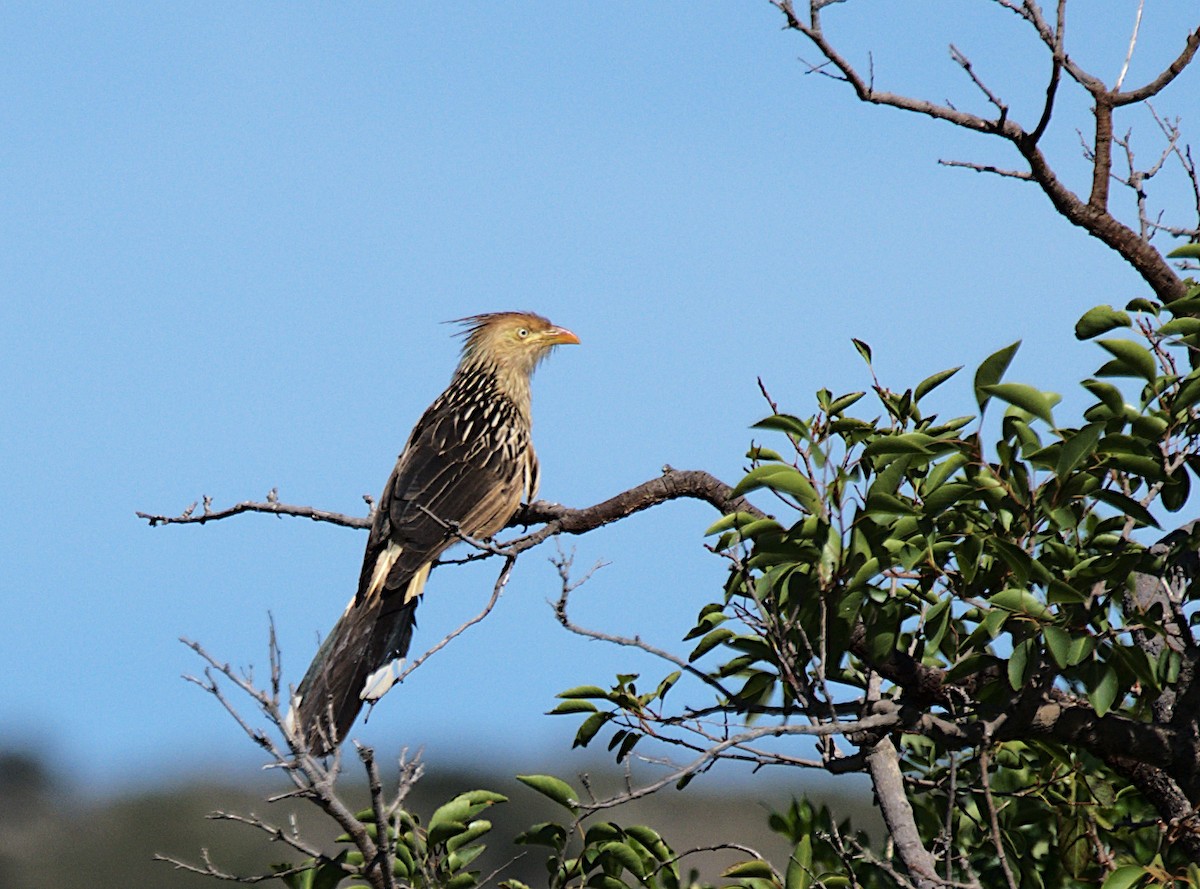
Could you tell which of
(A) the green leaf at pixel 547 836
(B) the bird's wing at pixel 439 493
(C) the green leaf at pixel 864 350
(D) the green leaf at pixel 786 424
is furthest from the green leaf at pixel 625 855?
(B) the bird's wing at pixel 439 493

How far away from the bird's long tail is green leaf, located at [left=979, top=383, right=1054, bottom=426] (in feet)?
12.2

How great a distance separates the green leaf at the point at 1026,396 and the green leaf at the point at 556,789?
1860mm

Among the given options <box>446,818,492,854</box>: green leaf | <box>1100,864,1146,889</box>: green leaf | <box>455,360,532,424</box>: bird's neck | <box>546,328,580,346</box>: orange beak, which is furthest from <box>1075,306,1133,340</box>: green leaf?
<box>546,328,580,346</box>: orange beak

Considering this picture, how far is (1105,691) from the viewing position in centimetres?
343

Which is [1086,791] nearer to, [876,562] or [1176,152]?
[876,562]

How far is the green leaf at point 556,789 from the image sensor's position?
13.5 feet

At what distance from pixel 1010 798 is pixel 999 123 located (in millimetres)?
2571

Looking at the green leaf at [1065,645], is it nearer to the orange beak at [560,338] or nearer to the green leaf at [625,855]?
the green leaf at [625,855]

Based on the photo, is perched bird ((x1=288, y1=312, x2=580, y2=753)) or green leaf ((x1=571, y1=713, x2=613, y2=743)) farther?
perched bird ((x1=288, y1=312, x2=580, y2=753))

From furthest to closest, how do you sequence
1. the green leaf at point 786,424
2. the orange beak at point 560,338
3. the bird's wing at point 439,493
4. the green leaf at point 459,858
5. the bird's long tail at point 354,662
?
the orange beak at point 560,338 < the bird's wing at point 439,493 < the bird's long tail at point 354,662 < the green leaf at point 459,858 < the green leaf at point 786,424

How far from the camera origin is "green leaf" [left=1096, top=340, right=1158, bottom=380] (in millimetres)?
3359

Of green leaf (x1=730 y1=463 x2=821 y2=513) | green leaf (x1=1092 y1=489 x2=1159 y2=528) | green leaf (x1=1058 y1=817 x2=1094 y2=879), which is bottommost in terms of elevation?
green leaf (x1=1058 y1=817 x2=1094 y2=879)

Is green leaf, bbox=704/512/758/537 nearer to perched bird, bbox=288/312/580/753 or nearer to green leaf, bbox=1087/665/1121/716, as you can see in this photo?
green leaf, bbox=1087/665/1121/716

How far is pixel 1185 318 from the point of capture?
3.48 metres
